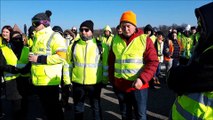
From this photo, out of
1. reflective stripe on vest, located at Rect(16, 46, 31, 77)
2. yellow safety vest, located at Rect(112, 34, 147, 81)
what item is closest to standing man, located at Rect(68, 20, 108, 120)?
yellow safety vest, located at Rect(112, 34, 147, 81)

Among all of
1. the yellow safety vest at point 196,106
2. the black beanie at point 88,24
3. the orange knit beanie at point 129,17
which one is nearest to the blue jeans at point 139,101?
the orange knit beanie at point 129,17

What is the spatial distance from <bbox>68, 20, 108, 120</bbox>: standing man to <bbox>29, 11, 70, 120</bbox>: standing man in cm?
25

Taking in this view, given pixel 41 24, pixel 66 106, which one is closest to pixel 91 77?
pixel 41 24

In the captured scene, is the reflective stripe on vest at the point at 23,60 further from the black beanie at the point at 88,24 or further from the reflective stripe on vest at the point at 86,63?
the black beanie at the point at 88,24

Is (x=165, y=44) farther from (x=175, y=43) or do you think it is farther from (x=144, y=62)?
(x=144, y=62)

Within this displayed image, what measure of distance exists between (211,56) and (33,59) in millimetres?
3168

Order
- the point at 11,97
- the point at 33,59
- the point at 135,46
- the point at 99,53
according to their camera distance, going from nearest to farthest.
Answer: the point at 135,46 → the point at 33,59 → the point at 99,53 → the point at 11,97

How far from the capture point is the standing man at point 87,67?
447 cm

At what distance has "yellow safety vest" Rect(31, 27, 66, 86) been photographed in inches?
172

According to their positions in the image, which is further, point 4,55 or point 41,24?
point 4,55

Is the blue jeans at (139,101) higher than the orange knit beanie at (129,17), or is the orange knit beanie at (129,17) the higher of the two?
the orange knit beanie at (129,17)

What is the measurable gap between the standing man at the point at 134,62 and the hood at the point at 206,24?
2.05 meters

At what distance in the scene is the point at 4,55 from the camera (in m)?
5.11

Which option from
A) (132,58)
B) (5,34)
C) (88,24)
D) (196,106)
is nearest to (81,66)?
(88,24)
